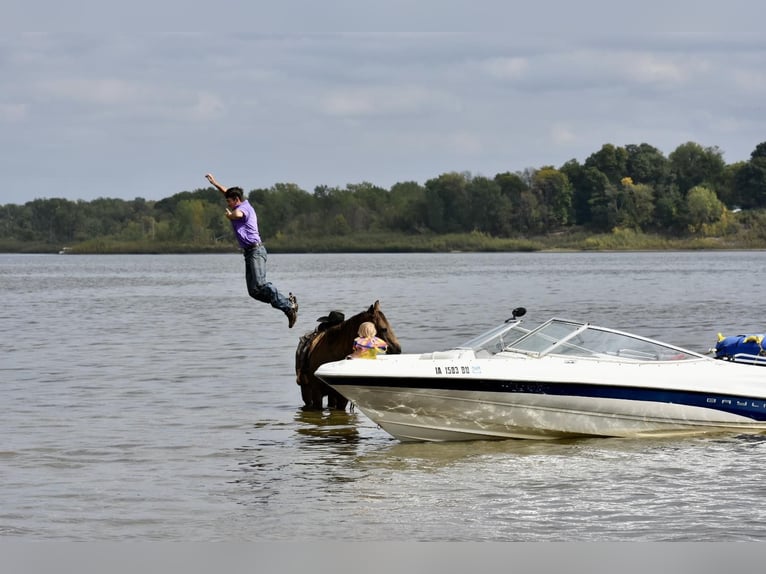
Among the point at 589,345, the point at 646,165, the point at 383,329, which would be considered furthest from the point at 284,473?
the point at 646,165

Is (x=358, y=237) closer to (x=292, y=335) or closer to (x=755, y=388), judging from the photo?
(x=292, y=335)

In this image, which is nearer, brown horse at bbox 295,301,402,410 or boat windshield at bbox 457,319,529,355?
boat windshield at bbox 457,319,529,355

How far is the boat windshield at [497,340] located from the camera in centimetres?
1377

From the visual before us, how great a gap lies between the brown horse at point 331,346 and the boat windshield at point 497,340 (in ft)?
5.11

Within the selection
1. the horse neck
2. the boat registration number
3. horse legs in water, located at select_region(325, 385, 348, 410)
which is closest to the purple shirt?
the horse neck

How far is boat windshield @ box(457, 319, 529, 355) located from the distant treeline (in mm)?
136234

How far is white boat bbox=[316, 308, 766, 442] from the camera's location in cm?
1337

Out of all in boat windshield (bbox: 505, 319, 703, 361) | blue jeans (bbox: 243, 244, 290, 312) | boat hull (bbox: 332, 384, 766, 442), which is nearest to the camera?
boat hull (bbox: 332, 384, 766, 442)

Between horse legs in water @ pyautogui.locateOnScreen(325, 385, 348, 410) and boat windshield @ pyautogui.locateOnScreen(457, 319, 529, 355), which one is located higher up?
boat windshield @ pyautogui.locateOnScreen(457, 319, 529, 355)

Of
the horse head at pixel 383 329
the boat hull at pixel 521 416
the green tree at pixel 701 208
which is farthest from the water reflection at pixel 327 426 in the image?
the green tree at pixel 701 208

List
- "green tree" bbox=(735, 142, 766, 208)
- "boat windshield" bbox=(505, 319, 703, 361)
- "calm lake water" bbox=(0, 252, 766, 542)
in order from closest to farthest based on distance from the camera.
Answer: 1. "calm lake water" bbox=(0, 252, 766, 542)
2. "boat windshield" bbox=(505, 319, 703, 361)
3. "green tree" bbox=(735, 142, 766, 208)

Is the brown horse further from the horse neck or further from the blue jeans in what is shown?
the blue jeans

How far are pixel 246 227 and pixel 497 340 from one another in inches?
123

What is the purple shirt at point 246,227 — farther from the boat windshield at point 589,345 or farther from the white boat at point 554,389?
the boat windshield at point 589,345
